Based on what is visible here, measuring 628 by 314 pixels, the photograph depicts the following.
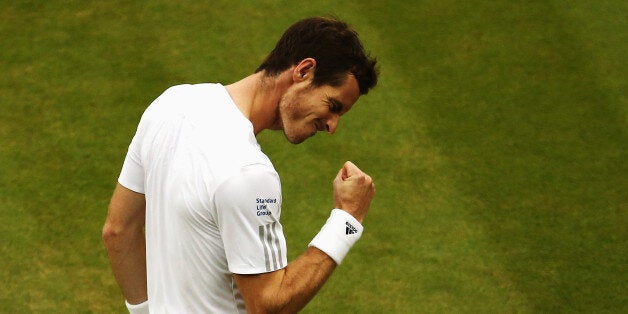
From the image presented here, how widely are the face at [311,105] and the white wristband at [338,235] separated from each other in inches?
13.3

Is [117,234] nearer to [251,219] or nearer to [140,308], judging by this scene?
[140,308]

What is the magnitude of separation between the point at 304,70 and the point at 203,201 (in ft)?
2.19

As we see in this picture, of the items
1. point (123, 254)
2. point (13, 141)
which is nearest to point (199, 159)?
point (123, 254)

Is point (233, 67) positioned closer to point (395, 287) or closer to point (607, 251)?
point (395, 287)

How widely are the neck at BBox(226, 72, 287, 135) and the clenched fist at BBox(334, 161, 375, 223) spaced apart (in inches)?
13.0

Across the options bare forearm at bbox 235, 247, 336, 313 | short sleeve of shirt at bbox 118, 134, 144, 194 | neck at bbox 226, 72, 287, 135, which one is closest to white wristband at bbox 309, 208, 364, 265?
bare forearm at bbox 235, 247, 336, 313

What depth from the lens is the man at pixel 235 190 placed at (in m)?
3.34

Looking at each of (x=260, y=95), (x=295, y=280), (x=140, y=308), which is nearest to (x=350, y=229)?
A: (x=295, y=280)

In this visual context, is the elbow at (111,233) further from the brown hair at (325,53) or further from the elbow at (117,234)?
the brown hair at (325,53)

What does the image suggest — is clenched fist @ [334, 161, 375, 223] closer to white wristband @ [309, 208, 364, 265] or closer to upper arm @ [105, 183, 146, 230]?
white wristband @ [309, 208, 364, 265]

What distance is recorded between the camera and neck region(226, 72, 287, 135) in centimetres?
374

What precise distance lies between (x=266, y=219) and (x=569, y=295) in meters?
3.02

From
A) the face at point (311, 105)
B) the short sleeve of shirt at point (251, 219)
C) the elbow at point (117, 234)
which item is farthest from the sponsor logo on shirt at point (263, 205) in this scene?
the elbow at point (117, 234)

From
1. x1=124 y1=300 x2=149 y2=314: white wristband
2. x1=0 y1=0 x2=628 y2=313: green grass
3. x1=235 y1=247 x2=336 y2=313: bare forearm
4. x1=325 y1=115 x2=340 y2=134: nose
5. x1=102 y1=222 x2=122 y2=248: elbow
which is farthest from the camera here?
x1=0 y1=0 x2=628 y2=313: green grass
